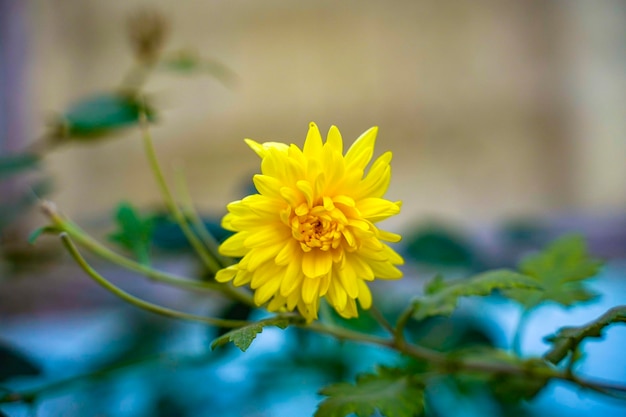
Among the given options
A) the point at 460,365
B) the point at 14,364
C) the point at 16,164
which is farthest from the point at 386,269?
the point at 16,164

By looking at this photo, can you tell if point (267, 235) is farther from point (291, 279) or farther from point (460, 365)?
point (460, 365)

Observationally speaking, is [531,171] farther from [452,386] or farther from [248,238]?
[248,238]

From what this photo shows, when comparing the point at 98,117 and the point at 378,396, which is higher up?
the point at 98,117

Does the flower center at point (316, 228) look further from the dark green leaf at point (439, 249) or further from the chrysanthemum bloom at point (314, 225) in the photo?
the dark green leaf at point (439, 249)

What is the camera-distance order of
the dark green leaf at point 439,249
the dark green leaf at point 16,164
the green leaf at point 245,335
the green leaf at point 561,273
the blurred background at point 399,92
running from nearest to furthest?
the green leaf at point 245,335 < the green leaf at point 561,273 < the dark green leaf at point 16,164 < the dark green leaf at point 439,249 < the blurred background at point 399,92

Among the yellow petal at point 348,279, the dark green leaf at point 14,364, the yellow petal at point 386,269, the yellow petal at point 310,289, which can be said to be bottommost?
the dark green leaf at point 14,364

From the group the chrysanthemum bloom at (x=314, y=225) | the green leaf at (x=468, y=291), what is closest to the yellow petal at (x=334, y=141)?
the chrysanthemum bloom at (x=314, y=225)
